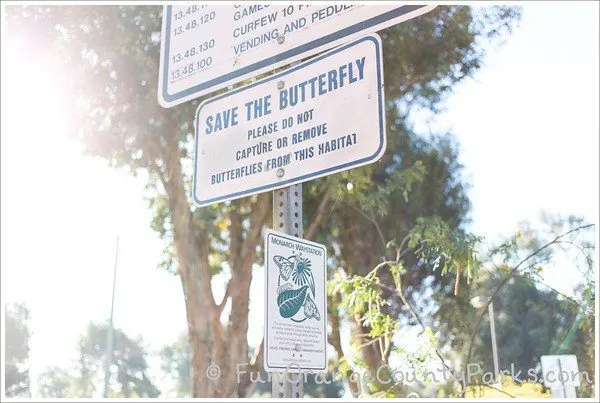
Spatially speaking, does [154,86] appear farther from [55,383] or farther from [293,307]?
[55,383]

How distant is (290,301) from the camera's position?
1.92m

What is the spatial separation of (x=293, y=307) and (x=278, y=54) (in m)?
0.89

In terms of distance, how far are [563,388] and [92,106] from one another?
24.8 feet

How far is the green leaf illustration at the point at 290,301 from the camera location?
1.89 meters

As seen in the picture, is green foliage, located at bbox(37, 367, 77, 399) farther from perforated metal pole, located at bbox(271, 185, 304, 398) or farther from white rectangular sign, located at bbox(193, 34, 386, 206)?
perforated metal pole, located at bbox(271, 185, 304, 398)

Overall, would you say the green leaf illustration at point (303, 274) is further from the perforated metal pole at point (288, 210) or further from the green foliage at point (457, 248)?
the green foliage at point (457, 248)

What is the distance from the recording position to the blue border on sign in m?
2.04

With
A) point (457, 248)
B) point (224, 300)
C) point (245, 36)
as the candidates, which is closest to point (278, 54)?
point (245, 36)

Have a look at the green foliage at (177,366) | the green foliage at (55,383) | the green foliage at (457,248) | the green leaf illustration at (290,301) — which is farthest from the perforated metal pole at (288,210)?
the green foliage at (177,366)

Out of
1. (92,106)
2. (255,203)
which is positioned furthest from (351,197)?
(92,106)

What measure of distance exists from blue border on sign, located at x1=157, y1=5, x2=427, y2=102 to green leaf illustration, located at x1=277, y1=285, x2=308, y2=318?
2.67 ft

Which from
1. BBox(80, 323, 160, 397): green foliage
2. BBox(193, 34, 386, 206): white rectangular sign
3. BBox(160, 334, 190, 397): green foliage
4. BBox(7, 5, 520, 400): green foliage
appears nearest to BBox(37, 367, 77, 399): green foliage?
BBox(80, 323, 160, 397): green foliage

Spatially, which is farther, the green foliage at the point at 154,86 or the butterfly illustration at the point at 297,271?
the green foliage at the point at 154,86

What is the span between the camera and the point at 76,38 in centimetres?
970
